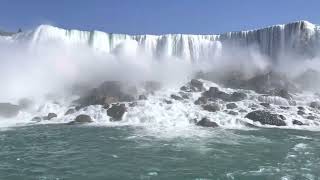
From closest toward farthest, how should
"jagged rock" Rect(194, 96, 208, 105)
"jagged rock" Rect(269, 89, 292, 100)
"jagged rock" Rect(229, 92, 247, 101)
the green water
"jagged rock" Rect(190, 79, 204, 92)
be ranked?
the green water, "jagged rock" Rect(194, 96, 208, 105), "jagged rock" Rect(269, 89, 292, 100), "jagged rock" Rect(229, 92, 247, 101), "jagged rock" Rect(190, 79, 204, 92)

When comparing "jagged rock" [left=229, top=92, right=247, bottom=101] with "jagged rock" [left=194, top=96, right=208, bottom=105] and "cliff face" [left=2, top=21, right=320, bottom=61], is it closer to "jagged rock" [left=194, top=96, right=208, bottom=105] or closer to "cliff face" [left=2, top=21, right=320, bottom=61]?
"jagged rock" [left=194, top=96, right=208, bottom=105]

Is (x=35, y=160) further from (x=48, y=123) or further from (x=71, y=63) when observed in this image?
(x=71, y=63)

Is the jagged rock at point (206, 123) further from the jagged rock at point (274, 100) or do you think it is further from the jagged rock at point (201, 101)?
the jagged rock at point (274, 100)

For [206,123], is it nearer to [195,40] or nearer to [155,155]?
[155,155]

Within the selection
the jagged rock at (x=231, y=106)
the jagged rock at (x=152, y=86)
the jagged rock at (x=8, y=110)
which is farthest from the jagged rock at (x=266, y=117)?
the jagged rock at (x=8, y=110)

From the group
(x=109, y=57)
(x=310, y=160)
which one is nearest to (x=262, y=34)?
(x=109, y=57)

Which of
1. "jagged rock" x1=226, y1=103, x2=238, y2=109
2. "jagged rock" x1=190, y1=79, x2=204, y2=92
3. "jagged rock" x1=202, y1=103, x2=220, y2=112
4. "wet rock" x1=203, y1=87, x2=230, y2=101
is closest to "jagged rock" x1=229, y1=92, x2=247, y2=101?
"wet rock" x1=203, y1=87, x2=230, y2=101

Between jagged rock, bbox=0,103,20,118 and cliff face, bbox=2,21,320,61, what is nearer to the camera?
jagged rock, bbox=0,103,20,118
